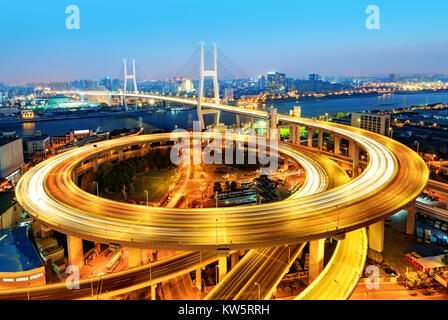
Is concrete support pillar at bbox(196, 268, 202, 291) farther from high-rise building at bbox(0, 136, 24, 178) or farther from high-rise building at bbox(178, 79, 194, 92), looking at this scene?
high-rise building at bbox(178, 79, 194, 92)

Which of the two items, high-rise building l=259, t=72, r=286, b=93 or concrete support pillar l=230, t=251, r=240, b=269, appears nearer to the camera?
concrete support pillar l=230, t=251, r=240, b=269

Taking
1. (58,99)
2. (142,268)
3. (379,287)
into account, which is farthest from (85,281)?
(58,99)

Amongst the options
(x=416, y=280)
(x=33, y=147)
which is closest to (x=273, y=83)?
(x=33, y=147)

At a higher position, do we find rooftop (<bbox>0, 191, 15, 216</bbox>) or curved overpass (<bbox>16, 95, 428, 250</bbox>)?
curved overpass (<bbox>16, 95, 428, 250</bbox>)

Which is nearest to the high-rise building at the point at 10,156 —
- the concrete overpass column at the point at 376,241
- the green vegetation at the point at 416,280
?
the concrete overpass column at the point at 376,241

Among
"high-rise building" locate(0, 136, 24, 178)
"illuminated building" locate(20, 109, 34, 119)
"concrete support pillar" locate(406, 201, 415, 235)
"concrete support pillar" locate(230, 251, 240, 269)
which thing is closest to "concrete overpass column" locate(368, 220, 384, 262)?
"concrete support pillar" locate(406, 201, 415, 235)

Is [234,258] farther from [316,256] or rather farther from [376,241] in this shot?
[376,241]

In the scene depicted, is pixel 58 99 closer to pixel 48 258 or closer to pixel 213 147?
pixel 213 147
